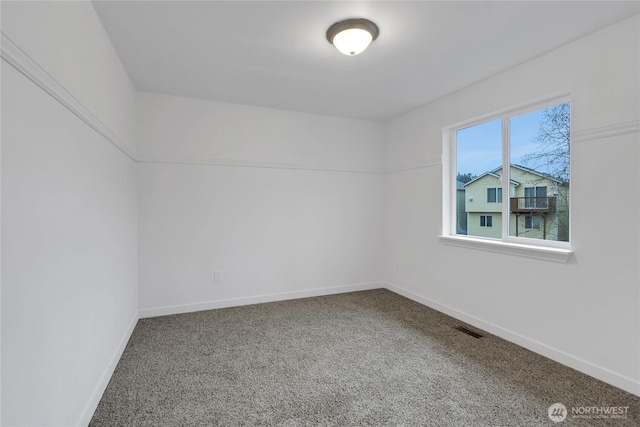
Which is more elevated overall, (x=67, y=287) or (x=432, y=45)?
(x=432, y=45)

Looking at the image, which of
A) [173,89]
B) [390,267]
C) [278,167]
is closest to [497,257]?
[390,267]

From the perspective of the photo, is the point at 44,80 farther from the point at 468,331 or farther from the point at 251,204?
the point at 468,331

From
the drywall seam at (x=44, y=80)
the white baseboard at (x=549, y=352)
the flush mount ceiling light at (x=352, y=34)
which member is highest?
the flush mount ceiling light at (x=352, y=34)

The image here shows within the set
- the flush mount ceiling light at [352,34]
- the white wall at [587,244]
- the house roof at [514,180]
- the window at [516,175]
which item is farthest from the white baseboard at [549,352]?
the flush mount ceiling light at [352,34]

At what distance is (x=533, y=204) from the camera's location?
2.73m

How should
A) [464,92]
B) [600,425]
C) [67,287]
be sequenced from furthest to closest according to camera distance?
[464,92] < [600,425] < [67,287]

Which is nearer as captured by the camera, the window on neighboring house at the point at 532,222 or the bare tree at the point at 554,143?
the bare tree at the point at 554,143

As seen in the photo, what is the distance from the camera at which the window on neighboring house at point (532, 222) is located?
270cm

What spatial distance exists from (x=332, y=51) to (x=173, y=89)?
1.89 metres

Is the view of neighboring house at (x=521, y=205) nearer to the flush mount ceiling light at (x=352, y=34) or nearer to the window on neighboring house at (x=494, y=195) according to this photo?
the window on neighboring house at (x=494, y=195)

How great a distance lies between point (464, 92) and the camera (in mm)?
3236

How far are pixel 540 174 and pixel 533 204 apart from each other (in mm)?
276

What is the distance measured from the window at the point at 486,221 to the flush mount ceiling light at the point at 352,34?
218cm

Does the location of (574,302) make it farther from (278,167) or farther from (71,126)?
(71,126)
